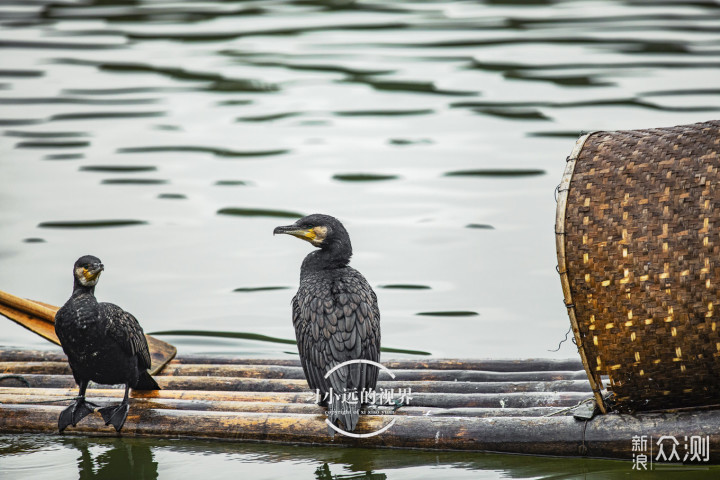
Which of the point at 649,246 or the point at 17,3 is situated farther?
the point at 17,3

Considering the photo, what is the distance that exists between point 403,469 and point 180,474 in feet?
3.64

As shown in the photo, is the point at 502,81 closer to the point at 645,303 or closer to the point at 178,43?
the point at 178,43

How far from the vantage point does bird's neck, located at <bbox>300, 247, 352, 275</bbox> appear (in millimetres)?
5730

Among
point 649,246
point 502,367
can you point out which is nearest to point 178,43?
point 502,367

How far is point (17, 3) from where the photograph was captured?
78.8ft

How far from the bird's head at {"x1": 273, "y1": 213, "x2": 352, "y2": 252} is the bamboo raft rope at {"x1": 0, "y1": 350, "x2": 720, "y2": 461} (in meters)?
0.83

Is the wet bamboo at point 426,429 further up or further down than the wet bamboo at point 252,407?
further down

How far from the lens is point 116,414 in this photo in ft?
18.2

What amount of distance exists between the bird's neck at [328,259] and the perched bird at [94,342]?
3.23ft

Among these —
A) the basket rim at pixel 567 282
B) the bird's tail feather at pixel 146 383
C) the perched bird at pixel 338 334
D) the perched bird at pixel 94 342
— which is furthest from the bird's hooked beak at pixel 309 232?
the basket rim at pixel 567 282

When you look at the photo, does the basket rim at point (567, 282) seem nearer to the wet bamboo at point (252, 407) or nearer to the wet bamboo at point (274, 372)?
the wet bamboo at point (252, 407)

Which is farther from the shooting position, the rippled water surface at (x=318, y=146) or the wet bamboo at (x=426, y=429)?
the rippled water surface at (x=318, y=146)

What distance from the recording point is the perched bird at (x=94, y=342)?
5445mm

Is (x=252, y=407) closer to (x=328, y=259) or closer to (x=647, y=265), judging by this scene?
(x=328, y=259)
